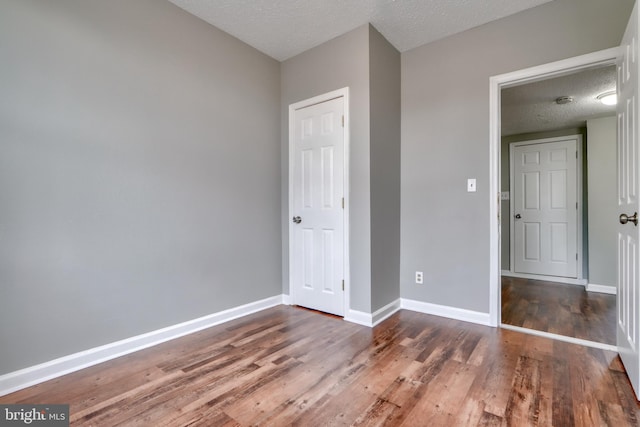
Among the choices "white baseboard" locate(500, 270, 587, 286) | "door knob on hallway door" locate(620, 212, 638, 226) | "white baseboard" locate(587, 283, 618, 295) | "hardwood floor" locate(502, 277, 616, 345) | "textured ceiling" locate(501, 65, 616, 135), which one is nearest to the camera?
"door knob on hallway door" locate(620, 212, 638, 226)

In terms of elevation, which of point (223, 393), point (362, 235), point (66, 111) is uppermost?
point (66, 111)

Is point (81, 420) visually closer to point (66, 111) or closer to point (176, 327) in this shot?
point (176, 327)

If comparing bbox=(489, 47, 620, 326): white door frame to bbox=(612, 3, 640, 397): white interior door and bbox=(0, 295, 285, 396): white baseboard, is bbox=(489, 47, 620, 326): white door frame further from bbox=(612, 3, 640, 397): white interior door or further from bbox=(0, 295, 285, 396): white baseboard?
bbox=(0, 295, 285, 396): white baseboard

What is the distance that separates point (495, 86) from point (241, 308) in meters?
2.97

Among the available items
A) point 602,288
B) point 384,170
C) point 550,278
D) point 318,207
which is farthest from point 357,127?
point 550,278

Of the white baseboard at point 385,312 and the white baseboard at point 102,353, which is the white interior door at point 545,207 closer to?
the white baseboard at point 385,312

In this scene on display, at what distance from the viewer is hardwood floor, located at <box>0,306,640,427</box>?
1.49 meters

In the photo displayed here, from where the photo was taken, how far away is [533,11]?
96.7 inches

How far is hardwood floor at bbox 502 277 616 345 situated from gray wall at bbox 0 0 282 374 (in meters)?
2.61

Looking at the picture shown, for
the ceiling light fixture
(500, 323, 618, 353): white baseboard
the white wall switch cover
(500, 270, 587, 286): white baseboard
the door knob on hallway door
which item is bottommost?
(500, 270, 587, 286): white baseboard

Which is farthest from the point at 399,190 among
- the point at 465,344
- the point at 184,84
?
the point at 184,84

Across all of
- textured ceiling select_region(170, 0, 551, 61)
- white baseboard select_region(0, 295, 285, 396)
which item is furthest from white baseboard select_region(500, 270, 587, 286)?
white baseboard select_region(0, 295, 285, 396)

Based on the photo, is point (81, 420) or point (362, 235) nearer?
point (81, 420)

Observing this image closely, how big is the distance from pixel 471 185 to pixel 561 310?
5.56 feet
